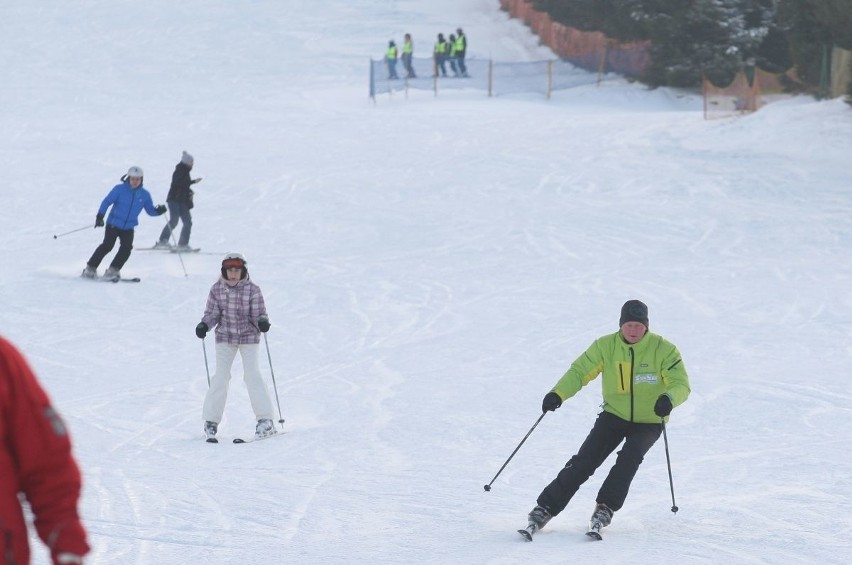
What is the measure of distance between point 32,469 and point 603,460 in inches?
163

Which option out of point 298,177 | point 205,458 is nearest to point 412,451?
point 205,458

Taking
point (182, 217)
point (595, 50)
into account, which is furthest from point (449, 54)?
point (182, 217)

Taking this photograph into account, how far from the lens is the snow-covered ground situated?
726 centimetres

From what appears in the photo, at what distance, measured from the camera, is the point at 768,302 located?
15258 millimetres

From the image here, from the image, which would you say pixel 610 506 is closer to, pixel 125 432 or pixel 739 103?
pixel 125 432

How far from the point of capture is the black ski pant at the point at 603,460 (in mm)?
6516

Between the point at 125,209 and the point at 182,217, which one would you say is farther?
the point at 182,217

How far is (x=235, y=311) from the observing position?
30.1 ft

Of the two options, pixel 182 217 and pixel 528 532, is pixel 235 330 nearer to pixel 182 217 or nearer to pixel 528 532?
pixel 528 532

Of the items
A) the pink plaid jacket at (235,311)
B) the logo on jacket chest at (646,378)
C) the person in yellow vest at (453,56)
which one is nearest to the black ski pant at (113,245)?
the pink plaid jacket at (235,311)

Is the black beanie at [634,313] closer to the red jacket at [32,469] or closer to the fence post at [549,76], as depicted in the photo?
the red jacket at [32,469]

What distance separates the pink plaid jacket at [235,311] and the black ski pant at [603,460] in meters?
3.20

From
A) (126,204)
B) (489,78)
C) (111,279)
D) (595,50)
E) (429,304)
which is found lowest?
(429,304)

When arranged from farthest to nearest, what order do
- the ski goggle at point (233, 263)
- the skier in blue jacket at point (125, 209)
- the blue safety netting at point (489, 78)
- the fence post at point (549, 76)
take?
the blue safety netting at point (489, 78)
the fence post at point (549, 76)
the skier in blue jacket at point (125, 209)
the ski goggle at point (233, 263)
